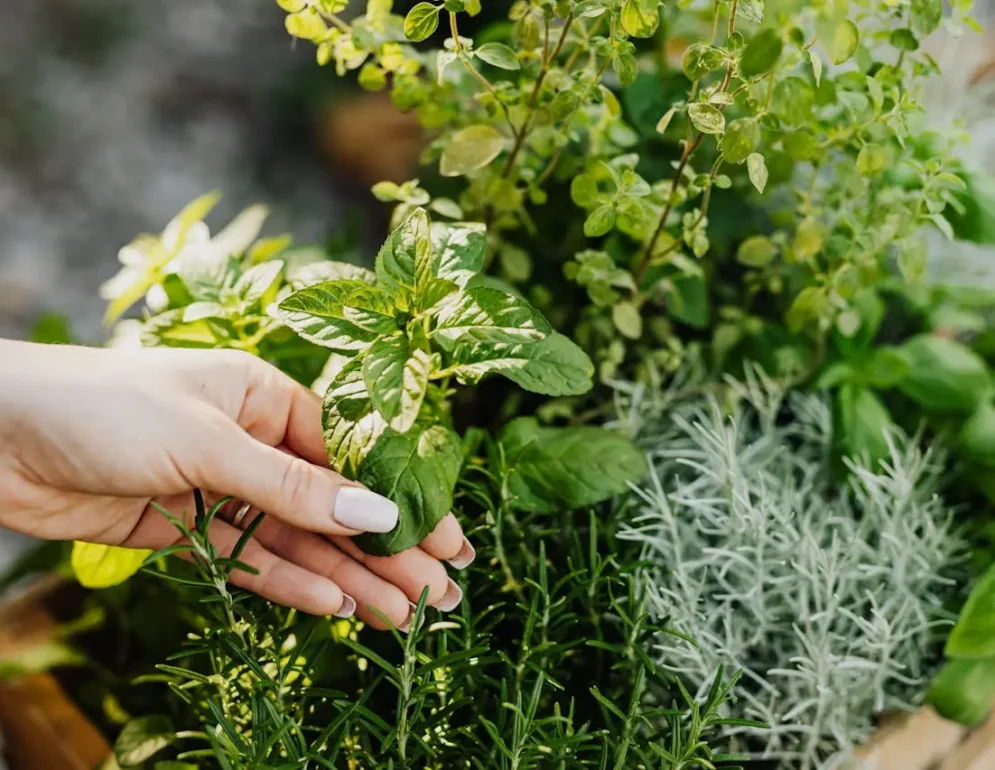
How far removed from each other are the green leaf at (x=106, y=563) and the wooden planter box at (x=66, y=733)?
0.16 m

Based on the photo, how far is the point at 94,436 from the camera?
0.51 m

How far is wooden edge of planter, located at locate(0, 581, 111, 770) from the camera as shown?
2.19ft

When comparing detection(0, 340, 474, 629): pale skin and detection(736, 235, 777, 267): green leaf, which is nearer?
detection(0, 340, 474, 629): pale skin

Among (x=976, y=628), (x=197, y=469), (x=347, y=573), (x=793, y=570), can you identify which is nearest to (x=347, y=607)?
(x=347, y=573)

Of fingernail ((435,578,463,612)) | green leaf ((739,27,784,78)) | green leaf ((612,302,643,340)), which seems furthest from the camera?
green leaf ((612,302,643,340))

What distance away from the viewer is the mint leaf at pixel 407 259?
20.0 inches

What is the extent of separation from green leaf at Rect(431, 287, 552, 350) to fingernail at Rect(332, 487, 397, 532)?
0.30ft

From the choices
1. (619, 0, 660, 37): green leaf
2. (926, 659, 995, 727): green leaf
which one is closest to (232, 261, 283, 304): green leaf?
(619, 0, 660, 37): green leaf

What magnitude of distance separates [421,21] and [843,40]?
0.76ft

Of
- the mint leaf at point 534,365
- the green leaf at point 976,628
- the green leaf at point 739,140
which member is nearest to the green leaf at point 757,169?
the green leaf at point 739,140

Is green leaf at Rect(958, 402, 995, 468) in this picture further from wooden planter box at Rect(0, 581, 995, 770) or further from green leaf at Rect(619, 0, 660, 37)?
green leaf at Rect(619, 0, 660, 37)

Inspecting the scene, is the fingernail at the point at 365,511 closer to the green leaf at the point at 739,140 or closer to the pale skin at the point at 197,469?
the pale skin at the point at 197,469

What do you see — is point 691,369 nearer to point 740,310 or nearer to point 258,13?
point 740,310

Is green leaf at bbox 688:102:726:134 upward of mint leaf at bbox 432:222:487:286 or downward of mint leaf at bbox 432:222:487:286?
upward
